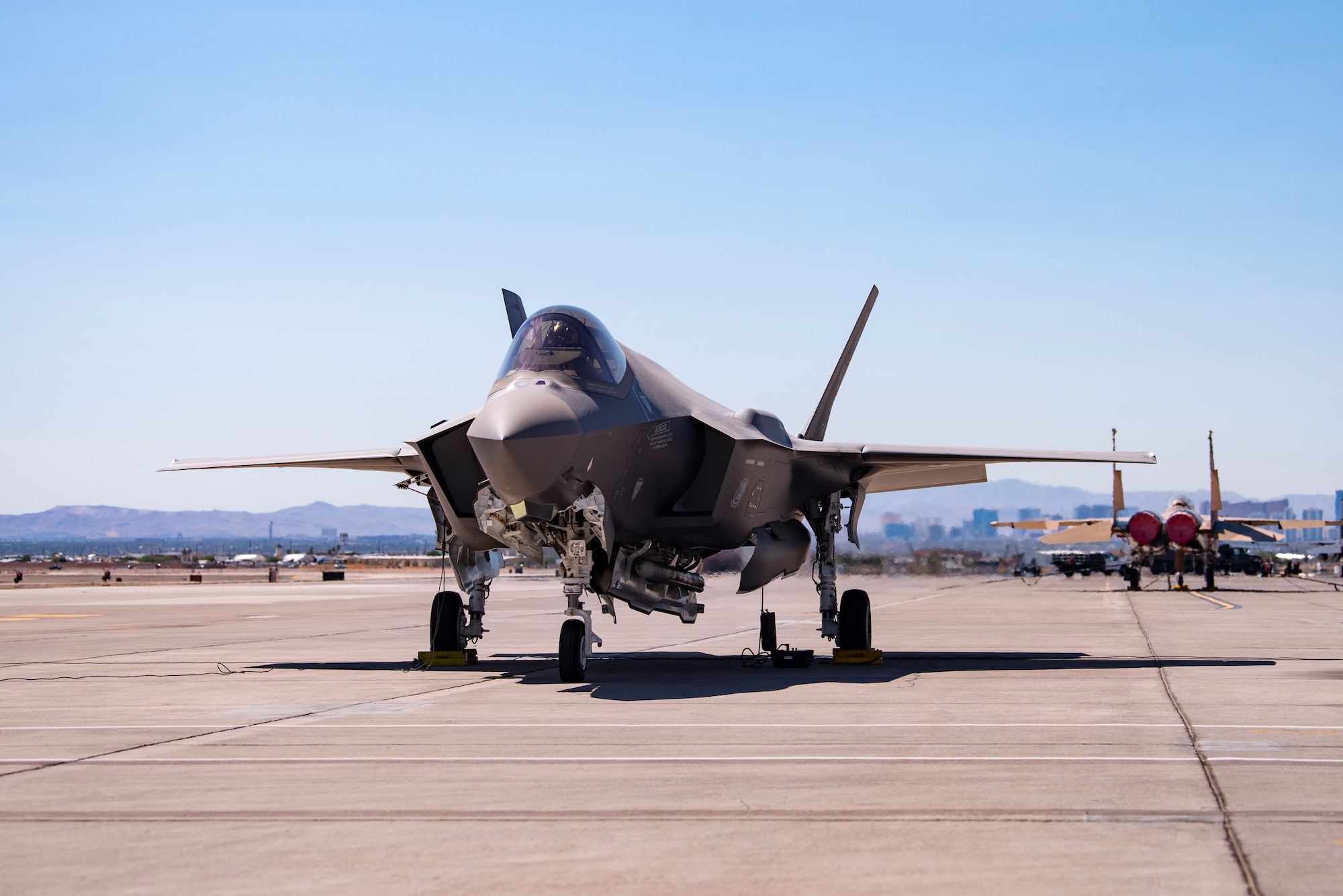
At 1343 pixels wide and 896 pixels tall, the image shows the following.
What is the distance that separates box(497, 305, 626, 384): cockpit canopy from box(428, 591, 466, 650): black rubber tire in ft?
14.3

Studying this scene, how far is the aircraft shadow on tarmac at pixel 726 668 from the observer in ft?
38.6

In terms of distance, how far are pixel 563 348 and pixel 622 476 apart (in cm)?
146

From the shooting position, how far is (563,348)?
38.4 ft

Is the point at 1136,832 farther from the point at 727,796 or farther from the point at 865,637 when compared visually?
the point at 865,637

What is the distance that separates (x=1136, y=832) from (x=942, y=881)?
4.18 feet

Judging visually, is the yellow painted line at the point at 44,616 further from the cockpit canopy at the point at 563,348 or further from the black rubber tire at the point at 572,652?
the cockpit canopy at the point at 563,348

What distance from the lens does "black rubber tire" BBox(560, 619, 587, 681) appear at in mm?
11977

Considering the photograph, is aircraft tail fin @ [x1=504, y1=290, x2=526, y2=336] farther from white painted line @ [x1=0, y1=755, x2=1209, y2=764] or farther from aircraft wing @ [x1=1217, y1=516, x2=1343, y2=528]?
aircraft wing @ [x1=1217, y1=516, x2=1343, y2=528]

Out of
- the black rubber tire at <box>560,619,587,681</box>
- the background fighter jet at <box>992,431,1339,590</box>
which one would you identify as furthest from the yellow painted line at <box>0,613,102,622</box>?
the background fighter jet at <box>992,431,1339,590</box>

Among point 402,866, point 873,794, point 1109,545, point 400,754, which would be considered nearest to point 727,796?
point 873,794

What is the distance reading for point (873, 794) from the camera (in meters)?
6.13

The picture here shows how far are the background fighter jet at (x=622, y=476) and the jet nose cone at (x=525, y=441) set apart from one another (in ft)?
0.05

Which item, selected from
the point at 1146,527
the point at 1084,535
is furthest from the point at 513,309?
the point at 1084,535

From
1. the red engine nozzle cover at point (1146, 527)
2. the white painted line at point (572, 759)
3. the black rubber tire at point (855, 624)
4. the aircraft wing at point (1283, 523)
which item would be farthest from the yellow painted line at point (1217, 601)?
the white painted line at point (572, 759)
